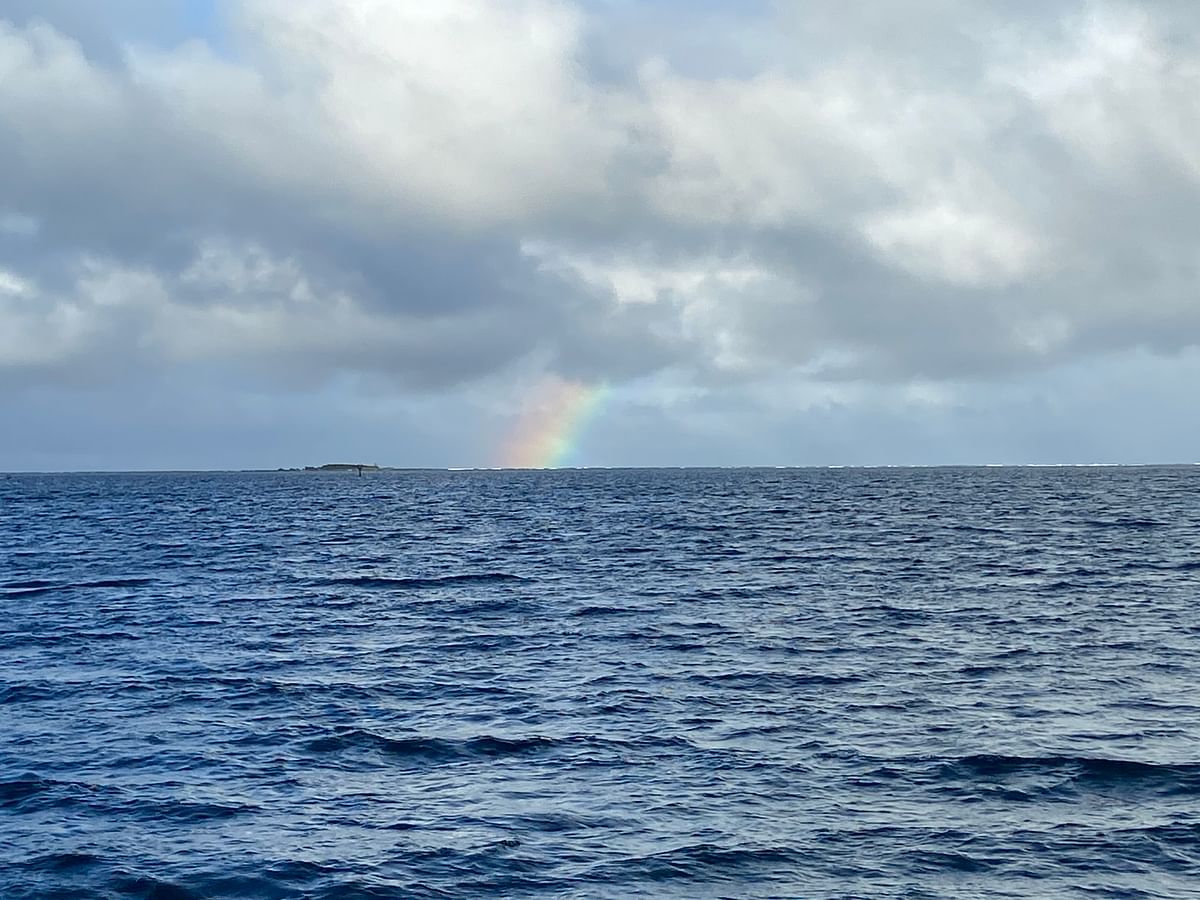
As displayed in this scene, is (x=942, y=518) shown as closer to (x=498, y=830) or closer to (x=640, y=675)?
(x=640, y=675)

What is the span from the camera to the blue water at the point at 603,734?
20.7 meters

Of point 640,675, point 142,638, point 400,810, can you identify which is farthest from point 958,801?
point 142,638

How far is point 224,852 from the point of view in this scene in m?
21.3

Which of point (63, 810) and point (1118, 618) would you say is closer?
point (63, 810)

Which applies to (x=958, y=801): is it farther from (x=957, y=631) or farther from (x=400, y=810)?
(x=957, y=631)

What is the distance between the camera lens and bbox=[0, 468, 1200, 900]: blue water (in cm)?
2067

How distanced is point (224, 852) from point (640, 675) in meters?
17.3

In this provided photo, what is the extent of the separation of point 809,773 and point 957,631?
2036 cm

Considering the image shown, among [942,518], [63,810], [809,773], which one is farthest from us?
[942,518]

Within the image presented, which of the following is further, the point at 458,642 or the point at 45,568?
the point at 45,568

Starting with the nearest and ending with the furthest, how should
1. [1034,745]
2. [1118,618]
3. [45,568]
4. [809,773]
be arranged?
[809,773], [1034,745], [1118,618], [45,568]

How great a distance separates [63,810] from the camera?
23797 mm

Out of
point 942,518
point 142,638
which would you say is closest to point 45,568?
point 142,638

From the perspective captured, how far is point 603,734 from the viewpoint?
2934cm
